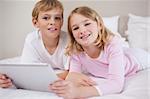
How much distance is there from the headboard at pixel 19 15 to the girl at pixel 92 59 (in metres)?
0.07

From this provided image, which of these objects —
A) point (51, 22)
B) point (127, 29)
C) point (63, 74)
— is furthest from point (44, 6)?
point (127, 29)

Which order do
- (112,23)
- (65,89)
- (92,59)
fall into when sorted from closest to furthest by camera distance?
(65,89) → (92,59) → (112,23)

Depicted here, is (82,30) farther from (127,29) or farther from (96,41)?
(127,29)

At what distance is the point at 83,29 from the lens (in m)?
0.47

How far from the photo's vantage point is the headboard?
1.85ft

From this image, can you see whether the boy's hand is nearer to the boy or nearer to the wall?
the boy

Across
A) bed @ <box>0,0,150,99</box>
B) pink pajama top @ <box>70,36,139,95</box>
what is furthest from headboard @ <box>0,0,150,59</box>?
pink pajama top @ <box>70,36,139,95</box>

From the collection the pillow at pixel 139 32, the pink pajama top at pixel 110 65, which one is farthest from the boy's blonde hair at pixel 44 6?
the pillow at pixel 139 32

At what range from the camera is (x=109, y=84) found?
437 millimetres

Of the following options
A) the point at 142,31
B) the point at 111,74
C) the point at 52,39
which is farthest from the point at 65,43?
the point at 142,31

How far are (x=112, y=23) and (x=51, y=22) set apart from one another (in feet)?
0.71

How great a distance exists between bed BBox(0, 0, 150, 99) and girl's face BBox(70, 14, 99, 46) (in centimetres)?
5

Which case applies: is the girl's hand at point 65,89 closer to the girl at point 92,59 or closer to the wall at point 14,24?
the girl at point 92,59

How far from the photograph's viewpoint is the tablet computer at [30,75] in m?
0.41
